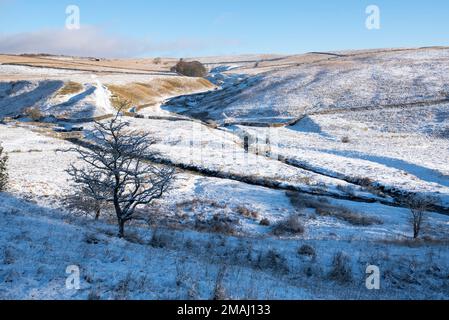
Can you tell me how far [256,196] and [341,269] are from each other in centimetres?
1398

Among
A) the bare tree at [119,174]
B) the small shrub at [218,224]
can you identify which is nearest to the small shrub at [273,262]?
the bare tree at [119,174]

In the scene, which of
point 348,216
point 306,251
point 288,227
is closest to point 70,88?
point 348,216

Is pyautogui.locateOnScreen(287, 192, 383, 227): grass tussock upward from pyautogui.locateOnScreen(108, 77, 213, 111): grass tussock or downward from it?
downward

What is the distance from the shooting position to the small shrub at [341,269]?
12289 millimetres

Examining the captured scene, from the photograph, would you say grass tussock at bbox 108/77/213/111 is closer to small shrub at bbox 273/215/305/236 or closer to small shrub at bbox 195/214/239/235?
small shrub at bbox 195/214/239/235

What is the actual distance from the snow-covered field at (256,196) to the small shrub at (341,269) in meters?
0.06

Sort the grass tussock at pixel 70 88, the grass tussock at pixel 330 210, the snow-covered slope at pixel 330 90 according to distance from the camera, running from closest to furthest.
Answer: the grass tussock at pixel 330 210
the snow-covered slope at pixel 330 90
the grass tussock at pixel 70 88

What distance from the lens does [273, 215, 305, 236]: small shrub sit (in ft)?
64.4

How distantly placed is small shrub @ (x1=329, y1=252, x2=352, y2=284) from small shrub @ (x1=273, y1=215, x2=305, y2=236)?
5.50 metres

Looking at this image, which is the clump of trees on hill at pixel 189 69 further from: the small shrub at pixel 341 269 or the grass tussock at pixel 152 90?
the small shrub at pixel 341 269

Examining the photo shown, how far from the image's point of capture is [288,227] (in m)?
20.1

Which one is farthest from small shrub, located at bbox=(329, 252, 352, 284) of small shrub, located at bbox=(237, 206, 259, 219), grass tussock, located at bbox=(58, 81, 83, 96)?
grass tussock, located at bbox=(58, 81, 83, 96)

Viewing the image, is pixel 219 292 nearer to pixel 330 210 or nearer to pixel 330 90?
pixel 330 210

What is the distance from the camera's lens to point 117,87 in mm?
81188
